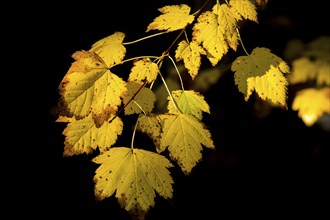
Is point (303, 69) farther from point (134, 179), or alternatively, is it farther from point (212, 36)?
point (134, 179)

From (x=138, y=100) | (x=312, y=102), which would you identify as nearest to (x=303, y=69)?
(x=312, y=102)

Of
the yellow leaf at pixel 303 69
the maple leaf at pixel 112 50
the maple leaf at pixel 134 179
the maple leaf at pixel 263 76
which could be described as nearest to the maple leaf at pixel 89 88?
the maple leaf at pixel 112 50

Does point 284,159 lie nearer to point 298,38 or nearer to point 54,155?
point 298,38

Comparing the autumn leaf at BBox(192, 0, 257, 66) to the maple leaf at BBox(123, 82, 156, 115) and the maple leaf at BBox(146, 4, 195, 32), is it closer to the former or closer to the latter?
the maple leaf at BBox(146, 4, 195, 32)

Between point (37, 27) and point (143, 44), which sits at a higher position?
point (37, 27)

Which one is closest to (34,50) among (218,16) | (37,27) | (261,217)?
(37,27)

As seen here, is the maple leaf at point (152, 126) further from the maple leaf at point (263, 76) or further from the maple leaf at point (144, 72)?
the maple leaf at point (263, 76)

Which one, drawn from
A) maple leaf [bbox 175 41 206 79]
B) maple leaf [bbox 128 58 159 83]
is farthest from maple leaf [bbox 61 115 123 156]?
maple leaf [bbox 175 41 206 79]
